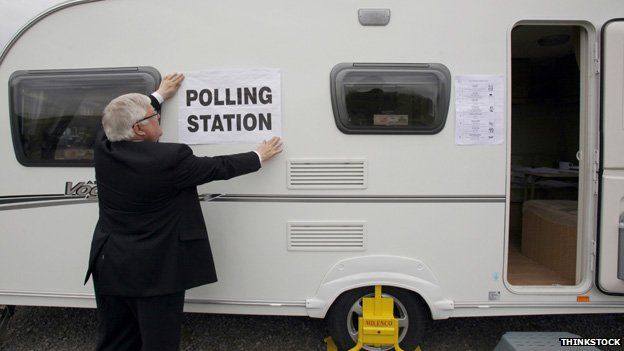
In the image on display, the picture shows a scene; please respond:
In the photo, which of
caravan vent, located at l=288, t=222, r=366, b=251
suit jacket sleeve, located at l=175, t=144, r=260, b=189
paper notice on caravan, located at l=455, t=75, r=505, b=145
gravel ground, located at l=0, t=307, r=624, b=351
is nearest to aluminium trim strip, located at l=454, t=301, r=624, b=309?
gravel ground, located at l=0, t=307, r=624, b=351

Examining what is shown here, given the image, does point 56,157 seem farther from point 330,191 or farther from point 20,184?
point 330,191

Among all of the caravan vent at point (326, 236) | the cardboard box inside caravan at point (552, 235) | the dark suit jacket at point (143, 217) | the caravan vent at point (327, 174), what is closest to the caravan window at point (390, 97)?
the caravan vent at point (327, 174)

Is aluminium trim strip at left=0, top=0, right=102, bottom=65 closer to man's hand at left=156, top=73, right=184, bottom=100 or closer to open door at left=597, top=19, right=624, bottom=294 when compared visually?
man's hand at left=156, top=73, right=184, bottom=100

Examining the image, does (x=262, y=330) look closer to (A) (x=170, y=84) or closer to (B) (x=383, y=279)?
(B) (x=383, y=279)

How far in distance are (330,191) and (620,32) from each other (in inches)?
86.0

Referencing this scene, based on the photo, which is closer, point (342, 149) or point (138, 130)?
point (138, 130)

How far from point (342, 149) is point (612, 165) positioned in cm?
183

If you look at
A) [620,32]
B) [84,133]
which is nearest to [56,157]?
[84,133]

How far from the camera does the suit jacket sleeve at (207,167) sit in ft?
7.16

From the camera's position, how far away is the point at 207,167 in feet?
7.42

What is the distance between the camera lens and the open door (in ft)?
8.38

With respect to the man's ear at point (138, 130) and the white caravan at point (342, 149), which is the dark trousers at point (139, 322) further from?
the man's ear at point (138, 130)

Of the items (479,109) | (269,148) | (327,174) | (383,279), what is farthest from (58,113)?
(479,109)

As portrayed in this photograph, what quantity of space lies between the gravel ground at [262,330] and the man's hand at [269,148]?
168 cm
